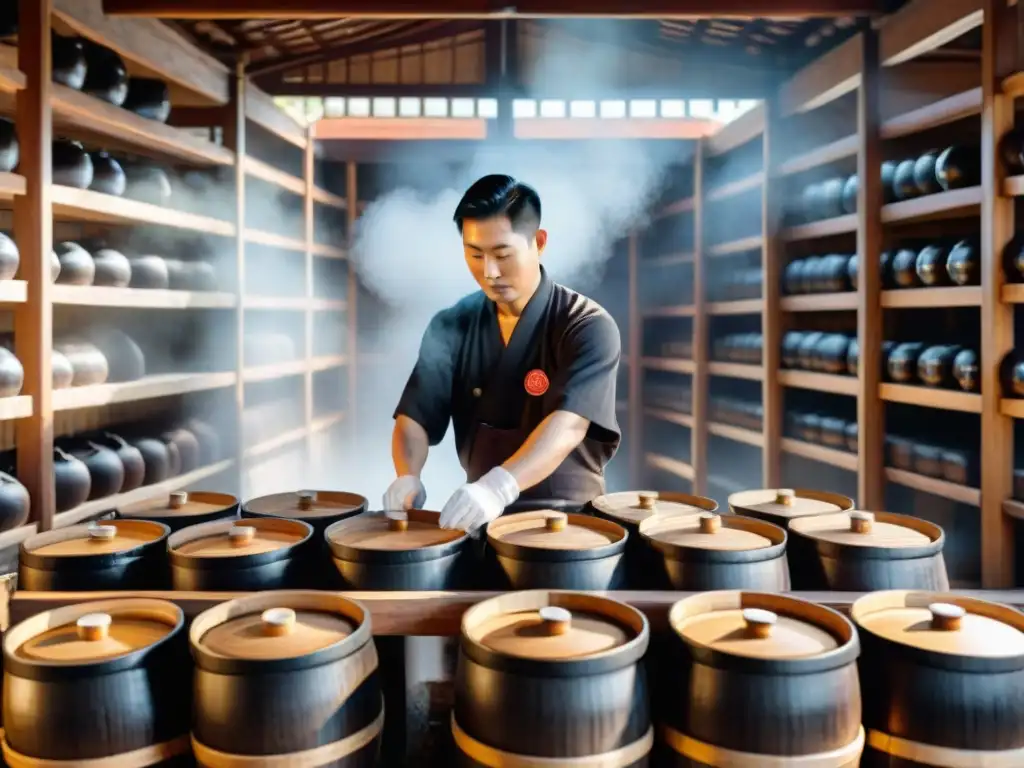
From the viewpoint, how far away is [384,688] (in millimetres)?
1673

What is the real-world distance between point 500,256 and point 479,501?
2.69 ft

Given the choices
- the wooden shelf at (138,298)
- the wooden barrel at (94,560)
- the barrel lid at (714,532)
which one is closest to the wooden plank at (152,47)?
the wooden shelf at (138,298)

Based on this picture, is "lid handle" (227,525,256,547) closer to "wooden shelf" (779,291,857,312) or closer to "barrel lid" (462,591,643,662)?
"barrel lid" (462,591,643,662)

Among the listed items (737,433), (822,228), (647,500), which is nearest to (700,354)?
(737,433)

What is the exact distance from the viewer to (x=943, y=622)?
1.35m

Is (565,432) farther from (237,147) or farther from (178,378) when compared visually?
(237,147)

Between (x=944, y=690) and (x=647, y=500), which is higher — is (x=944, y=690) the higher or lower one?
the lower one

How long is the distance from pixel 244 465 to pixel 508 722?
465cm

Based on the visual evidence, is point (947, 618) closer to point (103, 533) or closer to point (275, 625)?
point (275, 625)

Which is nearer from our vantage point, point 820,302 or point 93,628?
point 93,628

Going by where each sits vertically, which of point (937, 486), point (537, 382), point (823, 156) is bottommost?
point (937, 486)

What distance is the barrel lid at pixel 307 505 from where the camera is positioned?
207 centimetres

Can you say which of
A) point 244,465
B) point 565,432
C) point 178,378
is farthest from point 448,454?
point 565,432

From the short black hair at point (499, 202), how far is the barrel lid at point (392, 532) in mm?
903
